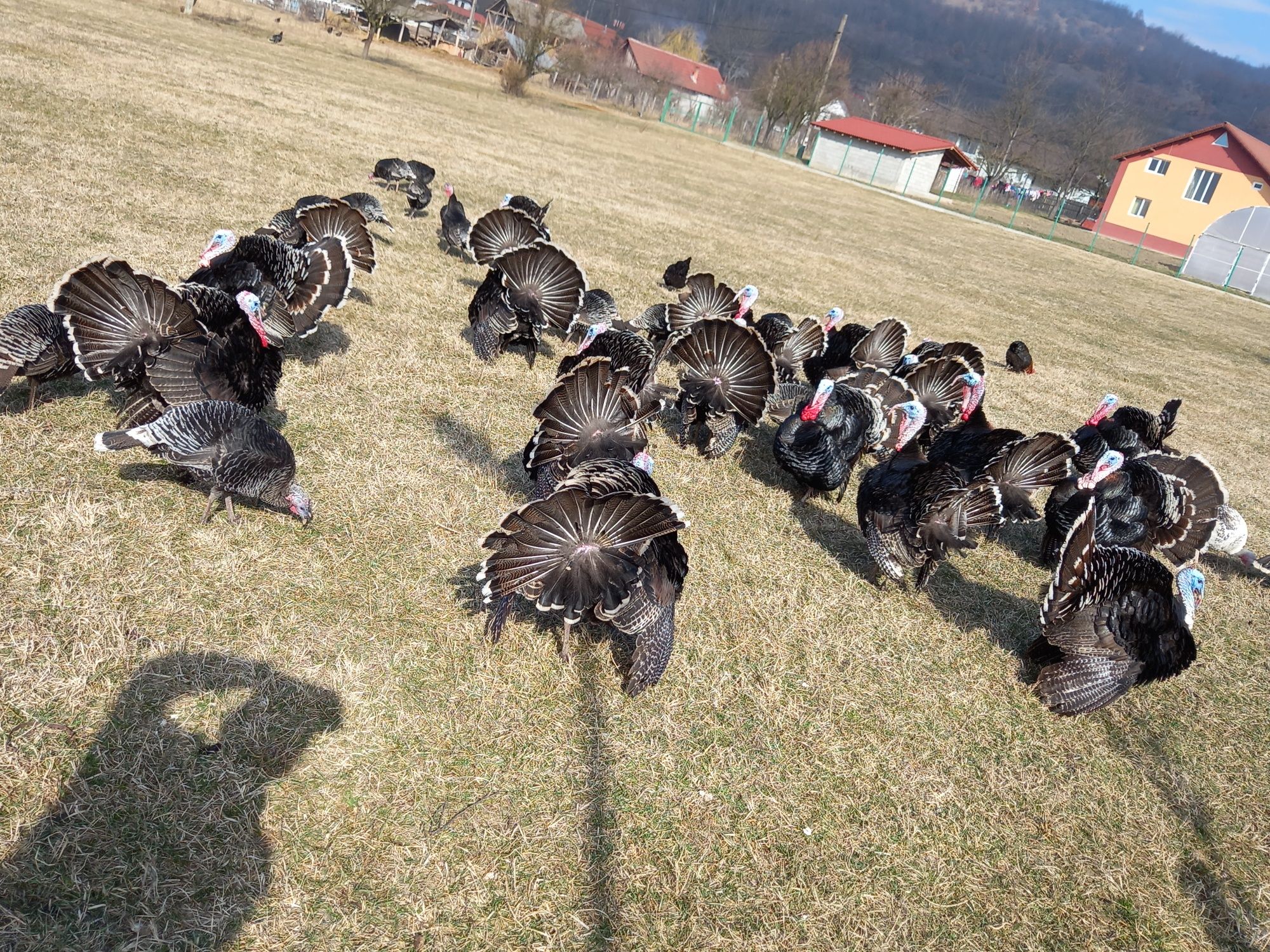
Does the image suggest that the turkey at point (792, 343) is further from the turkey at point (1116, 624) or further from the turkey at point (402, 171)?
the turkey at point (402, 171)

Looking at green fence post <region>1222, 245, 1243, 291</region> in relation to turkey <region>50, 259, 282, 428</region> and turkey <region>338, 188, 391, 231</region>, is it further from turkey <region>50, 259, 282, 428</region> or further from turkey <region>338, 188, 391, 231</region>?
turkey <region>50, 259, 282, 428</region>

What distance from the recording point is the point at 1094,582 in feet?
12.5

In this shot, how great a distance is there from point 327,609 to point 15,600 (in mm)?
1166

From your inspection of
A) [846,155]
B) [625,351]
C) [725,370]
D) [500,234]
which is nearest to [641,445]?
[725,370]

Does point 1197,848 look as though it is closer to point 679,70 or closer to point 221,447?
point 221,447

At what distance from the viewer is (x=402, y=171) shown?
11.1 metres

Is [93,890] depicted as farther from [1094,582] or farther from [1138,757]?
[1138,757]

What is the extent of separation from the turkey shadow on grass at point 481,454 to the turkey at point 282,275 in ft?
3.46

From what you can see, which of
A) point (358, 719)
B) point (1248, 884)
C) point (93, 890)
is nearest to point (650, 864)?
point (358, 719)

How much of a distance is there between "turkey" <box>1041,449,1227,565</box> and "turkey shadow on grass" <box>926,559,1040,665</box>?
599mm

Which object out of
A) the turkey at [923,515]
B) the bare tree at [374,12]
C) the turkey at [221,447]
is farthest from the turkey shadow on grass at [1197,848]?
the bare tree at [374,12]

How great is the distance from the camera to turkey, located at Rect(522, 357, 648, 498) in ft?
13.6

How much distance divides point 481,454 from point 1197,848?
4.28 m

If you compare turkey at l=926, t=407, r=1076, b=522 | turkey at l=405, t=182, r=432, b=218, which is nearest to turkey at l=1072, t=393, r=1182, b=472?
turkey at l=926, t=407, r=1076, b=522
